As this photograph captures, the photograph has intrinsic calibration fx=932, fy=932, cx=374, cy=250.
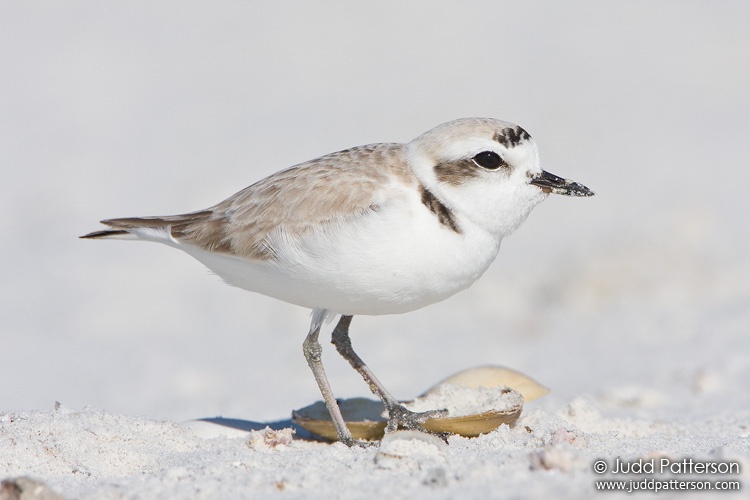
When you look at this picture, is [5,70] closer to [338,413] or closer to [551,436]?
[338,413]

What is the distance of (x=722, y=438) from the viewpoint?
4539 mm

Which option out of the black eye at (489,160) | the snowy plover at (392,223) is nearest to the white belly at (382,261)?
the snowy plover at (392,223)

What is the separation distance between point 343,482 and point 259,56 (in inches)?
435

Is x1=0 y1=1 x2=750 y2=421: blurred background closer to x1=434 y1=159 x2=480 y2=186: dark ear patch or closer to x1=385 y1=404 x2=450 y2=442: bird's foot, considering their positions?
x1=385 y1=404 x2=450 y2=442: bird's foot

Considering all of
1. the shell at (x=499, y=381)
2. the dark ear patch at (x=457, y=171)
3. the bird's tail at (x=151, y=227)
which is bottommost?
the shell at (x=499, y=381)

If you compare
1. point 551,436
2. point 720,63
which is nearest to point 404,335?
point 551,436

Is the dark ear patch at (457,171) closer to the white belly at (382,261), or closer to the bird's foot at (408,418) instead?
the white belly at (382,261)

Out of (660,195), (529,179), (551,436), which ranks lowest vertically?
(551,436)

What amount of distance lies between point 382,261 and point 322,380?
947 millimetres

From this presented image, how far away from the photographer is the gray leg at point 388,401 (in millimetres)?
4742

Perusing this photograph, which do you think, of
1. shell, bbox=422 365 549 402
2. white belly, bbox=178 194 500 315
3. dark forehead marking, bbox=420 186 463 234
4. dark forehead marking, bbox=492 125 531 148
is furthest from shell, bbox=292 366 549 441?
dark forehead marking, bbox=492 125 531 148

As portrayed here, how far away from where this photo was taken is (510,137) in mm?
4559

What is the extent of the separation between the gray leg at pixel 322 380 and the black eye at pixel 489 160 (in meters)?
1.14

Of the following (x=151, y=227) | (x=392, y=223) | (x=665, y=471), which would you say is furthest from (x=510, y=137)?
(x=151, y=227)
